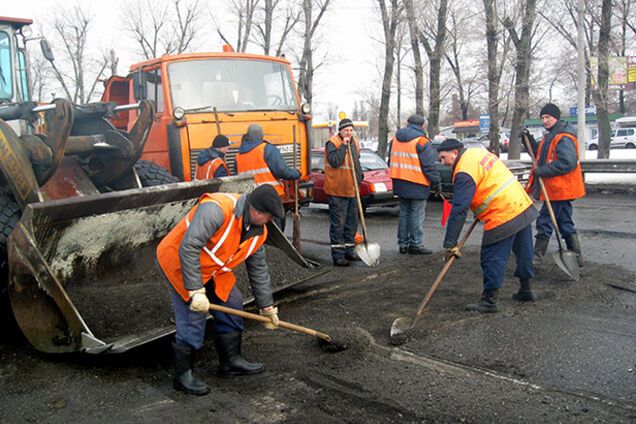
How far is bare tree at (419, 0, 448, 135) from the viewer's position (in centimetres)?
1864

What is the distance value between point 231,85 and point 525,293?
171 inches

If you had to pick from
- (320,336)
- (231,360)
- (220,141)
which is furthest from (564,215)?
(231,360)

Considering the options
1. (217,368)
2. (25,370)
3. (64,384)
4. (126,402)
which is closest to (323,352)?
(217,368)

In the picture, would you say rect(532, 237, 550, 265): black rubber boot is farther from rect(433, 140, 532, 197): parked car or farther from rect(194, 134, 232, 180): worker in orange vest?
rect(433, 140, 532, 197): parked car

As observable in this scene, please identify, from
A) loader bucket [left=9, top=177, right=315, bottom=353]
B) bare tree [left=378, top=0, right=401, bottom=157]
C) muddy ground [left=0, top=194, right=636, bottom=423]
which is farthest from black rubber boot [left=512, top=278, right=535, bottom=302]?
bare tree [left=378, top=0, right=401, bottom=157]

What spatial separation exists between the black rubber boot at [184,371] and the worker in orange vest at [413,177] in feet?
14.4

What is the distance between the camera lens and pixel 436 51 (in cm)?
1917

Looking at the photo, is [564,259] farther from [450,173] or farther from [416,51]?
[416,51]

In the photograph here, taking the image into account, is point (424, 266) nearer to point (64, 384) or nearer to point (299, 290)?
point (299, 290)

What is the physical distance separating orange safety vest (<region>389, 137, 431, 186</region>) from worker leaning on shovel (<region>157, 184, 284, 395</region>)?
3781 millimetres

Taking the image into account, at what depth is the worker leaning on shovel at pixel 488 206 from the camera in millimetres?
4926

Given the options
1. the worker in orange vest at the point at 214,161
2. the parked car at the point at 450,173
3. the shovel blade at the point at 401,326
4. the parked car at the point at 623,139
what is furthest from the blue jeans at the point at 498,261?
the parked car at the point at 623,139

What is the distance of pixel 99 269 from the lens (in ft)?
16.8

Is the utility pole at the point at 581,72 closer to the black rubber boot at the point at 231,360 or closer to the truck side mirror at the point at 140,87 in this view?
the truck side mirror at the point at 140,87
